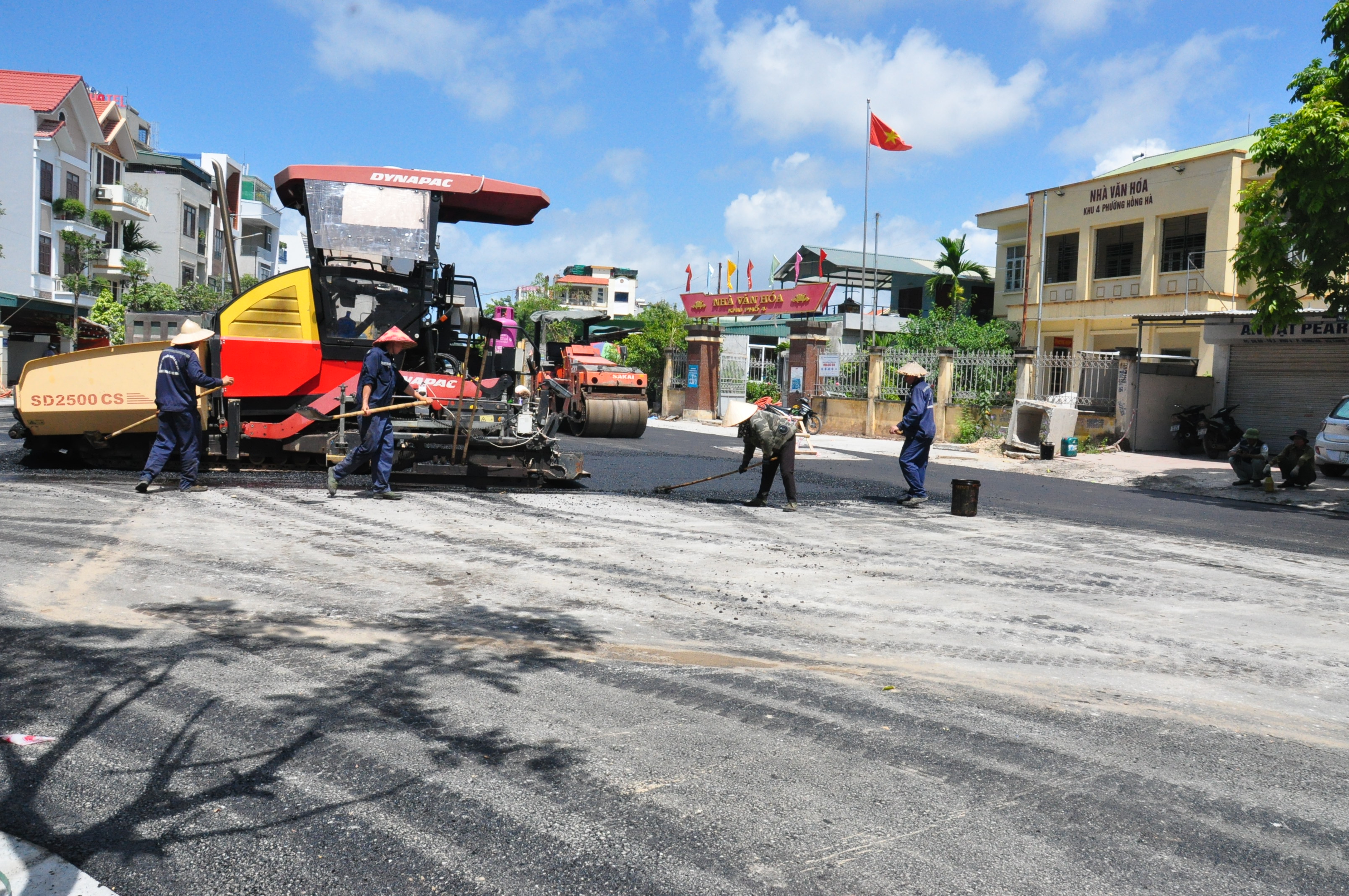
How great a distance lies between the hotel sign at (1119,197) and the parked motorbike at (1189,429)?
32.9 ft

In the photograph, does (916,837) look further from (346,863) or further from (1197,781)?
(346,863)

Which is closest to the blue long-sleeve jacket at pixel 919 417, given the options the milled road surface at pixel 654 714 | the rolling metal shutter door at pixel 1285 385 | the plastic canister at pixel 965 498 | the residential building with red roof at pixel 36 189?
the plastic canister at pixel 965 498

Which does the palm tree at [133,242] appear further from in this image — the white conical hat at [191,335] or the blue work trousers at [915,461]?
the blue work trousers at [915,461]

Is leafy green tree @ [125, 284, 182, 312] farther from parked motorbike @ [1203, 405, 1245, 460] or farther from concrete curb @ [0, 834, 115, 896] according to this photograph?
concrete curb @ [0, 834, 115, 896]

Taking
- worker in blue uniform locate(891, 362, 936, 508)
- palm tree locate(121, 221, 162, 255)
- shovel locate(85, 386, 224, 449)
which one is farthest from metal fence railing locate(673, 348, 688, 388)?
palm tree locate(121, 221, 162, 255)

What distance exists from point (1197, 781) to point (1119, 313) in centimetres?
2916

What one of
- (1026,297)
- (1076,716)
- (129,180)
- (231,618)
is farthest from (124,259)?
(1076,716)

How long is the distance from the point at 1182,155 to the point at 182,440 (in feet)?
111

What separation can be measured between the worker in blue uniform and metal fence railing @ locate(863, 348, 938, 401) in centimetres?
1503

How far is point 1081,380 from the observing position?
2256 centimetres

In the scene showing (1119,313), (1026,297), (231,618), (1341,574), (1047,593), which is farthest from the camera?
(1026,297)

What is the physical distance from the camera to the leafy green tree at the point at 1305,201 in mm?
11859

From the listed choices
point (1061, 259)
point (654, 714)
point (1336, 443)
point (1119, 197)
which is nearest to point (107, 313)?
point (1061, 259)

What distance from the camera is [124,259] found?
150ft
